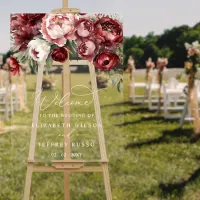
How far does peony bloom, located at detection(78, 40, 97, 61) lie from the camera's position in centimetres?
283

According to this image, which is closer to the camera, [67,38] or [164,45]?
[67,38]

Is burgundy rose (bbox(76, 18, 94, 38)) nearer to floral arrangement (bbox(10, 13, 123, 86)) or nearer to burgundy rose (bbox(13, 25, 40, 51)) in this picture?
floral arrangement (bbox(10, 13, 123, 86))

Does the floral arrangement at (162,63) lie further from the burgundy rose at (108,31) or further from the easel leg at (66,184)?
the easel leg at (66,184)

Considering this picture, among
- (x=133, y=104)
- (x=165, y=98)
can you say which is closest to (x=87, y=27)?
(x=165, y=98)

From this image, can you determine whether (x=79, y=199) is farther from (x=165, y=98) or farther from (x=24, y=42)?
(x=165, y=98)

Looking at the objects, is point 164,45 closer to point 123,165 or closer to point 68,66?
point 123,165

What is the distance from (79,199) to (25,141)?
2294 millimetres

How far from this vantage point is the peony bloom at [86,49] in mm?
2830

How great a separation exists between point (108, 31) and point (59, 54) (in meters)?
0.35

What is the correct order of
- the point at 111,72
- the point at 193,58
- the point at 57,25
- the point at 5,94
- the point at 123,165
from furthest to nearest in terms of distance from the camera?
the point at 5,94 < the point at 193,58 < the point at 123,165 < the point at 111,72 < the point at 57,25

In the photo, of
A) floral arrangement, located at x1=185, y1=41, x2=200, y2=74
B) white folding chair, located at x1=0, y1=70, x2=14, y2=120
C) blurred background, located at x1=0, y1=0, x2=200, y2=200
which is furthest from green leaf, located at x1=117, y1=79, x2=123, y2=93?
white folding chair, located at x1=0, y1=70, x2=14, y2=120

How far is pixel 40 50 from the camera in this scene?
283 cm

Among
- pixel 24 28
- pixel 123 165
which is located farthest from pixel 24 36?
pixel 123 165

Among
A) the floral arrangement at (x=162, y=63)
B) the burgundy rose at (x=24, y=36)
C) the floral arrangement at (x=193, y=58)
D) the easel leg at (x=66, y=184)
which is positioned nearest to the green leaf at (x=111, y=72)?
the burgundy rose at (x=24, y=36)
